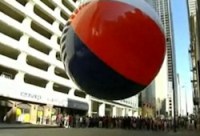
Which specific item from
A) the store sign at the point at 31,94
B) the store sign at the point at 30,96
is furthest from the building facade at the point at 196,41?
the store sign at the point at 30,96

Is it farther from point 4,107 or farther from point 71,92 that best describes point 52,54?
point 4,107

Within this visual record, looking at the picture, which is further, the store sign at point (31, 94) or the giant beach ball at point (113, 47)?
the store sign at point (31, 94)

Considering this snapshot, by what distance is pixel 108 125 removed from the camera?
43.2 m

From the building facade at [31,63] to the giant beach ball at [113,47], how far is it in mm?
35601

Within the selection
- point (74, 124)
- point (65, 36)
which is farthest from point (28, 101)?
point (65, 36)

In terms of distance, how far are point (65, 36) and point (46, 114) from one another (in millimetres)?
44385

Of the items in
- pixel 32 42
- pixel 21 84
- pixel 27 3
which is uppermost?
pixel 27 3

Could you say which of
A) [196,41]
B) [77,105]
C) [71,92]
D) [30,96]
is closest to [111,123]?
[30,96]

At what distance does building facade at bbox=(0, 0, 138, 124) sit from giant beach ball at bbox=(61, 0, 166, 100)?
3560 cm

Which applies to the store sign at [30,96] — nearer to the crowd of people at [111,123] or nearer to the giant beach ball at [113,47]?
the crowd of people at [111,123]

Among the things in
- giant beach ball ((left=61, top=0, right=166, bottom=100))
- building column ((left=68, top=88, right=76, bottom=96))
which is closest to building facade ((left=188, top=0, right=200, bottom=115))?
giant beach ball ((left=61, top=0, right=166, bottom=100))

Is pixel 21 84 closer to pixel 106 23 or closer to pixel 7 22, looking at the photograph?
pixel 7 22

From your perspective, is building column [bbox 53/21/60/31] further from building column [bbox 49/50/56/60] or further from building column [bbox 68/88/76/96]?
building column [bbox 68/88/76/96]

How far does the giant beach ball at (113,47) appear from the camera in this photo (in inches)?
207
